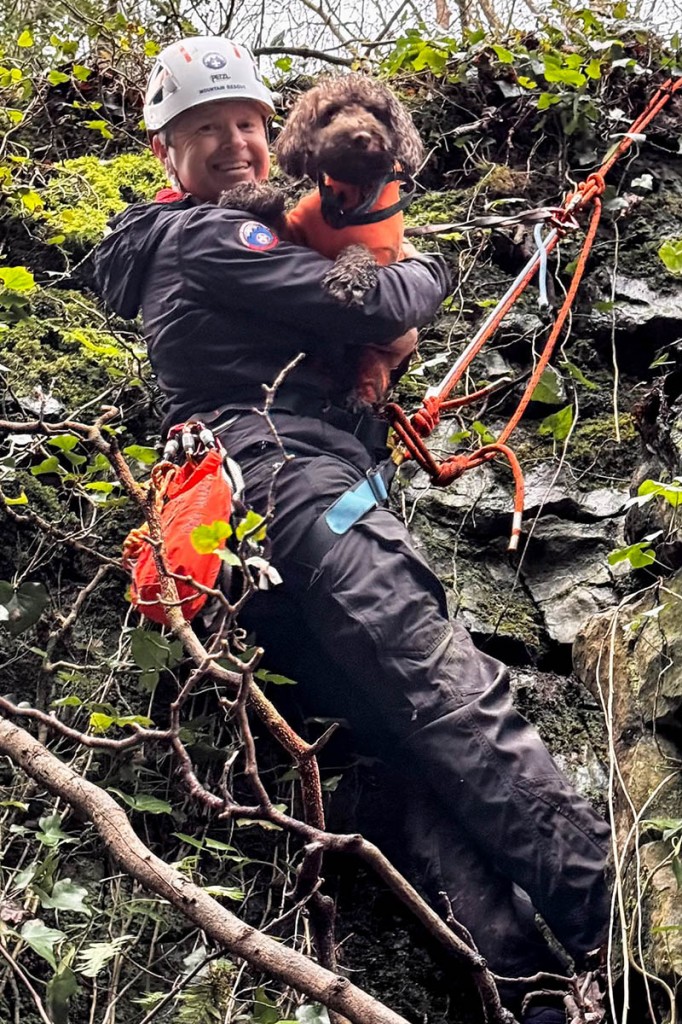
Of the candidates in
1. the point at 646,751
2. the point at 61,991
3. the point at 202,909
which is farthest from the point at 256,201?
the point at 61,991

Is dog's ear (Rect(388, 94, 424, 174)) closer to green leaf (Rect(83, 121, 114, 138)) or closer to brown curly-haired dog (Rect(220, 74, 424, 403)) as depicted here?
brown curly-haired dog (Rect(220, 74, 424, 403))

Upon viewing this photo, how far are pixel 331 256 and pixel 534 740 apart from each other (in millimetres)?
1492

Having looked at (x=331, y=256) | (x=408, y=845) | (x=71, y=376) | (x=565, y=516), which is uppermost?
(x=331, y=256)

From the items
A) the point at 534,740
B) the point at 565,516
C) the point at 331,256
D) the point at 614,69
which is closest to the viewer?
the point at 534,740

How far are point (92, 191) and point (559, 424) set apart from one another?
86.1 inches

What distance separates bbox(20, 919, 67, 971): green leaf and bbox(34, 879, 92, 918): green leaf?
8cm

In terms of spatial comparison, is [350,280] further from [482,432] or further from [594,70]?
[594,70]

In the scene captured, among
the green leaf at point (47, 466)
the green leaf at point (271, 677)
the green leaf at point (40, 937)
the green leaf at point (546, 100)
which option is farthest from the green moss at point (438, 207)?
the green leaf at point (40, 937)

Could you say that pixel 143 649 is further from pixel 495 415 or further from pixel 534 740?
pixel 495 415

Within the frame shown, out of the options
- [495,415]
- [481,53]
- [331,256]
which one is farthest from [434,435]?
[481,53]

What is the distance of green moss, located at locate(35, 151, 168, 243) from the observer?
15.9 ft

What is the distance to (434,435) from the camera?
4480 millimetres

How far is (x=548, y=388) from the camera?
4379 mm

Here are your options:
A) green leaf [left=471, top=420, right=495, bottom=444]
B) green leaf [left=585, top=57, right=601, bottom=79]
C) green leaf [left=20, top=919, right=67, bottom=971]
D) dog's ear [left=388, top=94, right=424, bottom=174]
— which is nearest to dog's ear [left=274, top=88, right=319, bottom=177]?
dog's ear [left=388, top=94, right=424, bottom=174]
